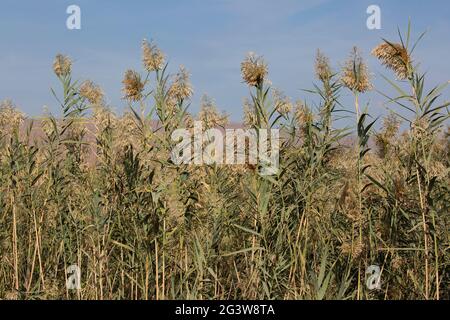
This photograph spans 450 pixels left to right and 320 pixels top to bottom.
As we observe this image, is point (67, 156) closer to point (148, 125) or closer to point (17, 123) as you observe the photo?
point (17, 123)

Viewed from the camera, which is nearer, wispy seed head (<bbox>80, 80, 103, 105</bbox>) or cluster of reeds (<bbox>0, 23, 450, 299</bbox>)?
cluster of reeds (<bbox>0, 23, 450, 299</bbox>)

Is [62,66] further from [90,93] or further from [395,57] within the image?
[395,57]

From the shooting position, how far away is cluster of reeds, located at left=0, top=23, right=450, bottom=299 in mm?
4684

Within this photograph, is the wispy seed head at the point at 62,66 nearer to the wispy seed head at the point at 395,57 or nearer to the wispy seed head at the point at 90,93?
the wispy seed head at the point at 90,93

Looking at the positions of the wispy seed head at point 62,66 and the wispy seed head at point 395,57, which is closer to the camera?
the wispy seed head at point 395,57

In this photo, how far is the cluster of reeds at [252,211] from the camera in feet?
15.4

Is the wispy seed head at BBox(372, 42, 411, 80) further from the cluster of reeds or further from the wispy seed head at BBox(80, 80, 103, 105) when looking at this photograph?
the wispy seed head at BBox(80, 80, 103, 105)

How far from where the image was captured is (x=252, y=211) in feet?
16.0

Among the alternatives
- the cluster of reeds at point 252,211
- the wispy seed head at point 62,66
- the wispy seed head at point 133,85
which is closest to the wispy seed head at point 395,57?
the cluster of reeds at point 252,211

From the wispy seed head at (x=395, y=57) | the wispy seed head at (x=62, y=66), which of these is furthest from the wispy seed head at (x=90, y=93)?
the wispy seed head at (x=395, y=57)

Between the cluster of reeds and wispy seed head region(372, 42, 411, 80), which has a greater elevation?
wispy seed head region(372, 42, 411, 80)

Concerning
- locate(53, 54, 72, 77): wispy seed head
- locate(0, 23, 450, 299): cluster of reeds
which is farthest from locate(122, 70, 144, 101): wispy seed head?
locate(53, 54, 72, 77): wispy seed head

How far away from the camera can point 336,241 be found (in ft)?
17.7

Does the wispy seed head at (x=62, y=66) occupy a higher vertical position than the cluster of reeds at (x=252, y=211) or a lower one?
higher
